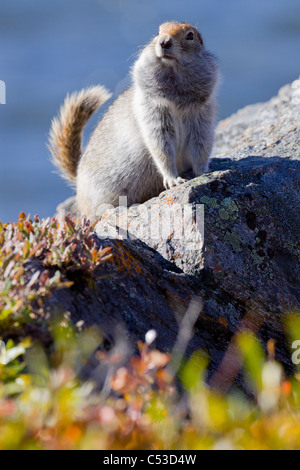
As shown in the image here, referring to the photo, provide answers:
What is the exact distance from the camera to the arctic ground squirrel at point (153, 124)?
16.1 feet

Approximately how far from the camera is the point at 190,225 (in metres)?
3.71

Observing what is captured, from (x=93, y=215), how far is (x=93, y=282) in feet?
8.89

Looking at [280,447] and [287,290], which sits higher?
[287,290]

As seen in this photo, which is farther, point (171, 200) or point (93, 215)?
point (93, 215)

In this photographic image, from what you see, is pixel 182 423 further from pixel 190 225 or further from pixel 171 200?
pixel 171 200

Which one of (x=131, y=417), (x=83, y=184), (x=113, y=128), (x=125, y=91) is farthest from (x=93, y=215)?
(x=131, y=417)

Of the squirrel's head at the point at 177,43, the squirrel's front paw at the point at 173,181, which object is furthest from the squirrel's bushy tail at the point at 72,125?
the squirrel's front paw at the point at 173,181

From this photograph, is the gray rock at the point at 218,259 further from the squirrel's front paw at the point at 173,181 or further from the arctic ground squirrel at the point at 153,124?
the arctic ground squirrel at the point at 153,124

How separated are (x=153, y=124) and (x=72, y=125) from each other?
141 centimetres

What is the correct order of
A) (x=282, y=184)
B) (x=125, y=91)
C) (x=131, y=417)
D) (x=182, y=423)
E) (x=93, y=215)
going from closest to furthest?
(x=131, y=417)
(x=182, y=423)
(x=282, y=184)
(x=93, y=215)
(x=125, y=91)

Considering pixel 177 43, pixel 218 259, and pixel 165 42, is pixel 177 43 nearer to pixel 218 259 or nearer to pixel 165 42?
pixel 165 42

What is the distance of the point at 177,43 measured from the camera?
4.92 metres

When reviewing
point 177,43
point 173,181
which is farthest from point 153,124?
point 177,43

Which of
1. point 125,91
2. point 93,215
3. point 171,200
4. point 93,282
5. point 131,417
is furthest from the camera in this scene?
point 125,91
